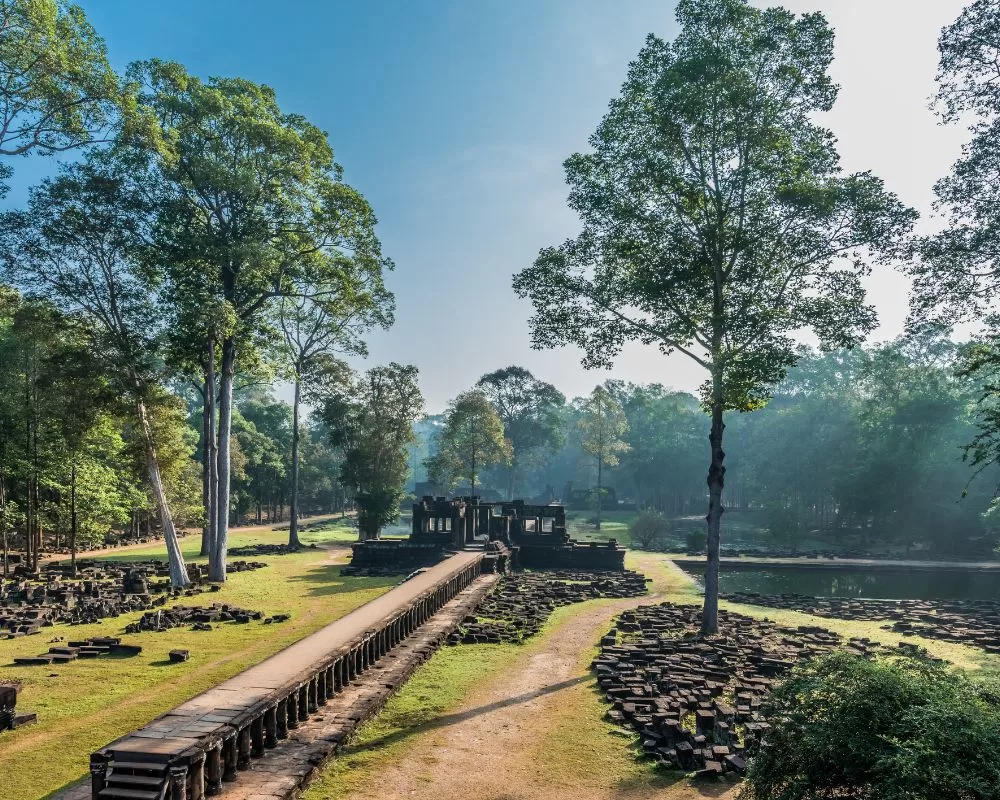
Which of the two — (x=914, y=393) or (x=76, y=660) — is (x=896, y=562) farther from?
(x=76, y=660)

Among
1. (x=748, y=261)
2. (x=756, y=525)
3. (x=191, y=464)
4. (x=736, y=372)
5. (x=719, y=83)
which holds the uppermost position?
(x=719, y=83)

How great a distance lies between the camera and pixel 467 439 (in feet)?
172

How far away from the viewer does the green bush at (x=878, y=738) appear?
584 centimetres

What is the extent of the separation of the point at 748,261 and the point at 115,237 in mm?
21340

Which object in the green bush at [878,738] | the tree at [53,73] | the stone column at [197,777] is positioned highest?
the tree at [53,73]

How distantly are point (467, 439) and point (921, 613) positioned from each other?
33.4 m

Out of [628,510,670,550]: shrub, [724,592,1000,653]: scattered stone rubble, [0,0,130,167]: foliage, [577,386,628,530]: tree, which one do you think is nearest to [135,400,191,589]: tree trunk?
[0,0,130,167]: foliage

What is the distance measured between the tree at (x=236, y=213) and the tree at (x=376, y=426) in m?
13.4

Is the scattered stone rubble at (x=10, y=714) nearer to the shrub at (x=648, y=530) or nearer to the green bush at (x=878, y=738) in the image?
the green bush at (x=878, y=738)

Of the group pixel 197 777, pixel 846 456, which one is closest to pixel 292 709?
pixel 197 777

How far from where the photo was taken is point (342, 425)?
42.9 meters

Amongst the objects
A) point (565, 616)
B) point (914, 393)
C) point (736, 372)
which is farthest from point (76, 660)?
point (914, 393)

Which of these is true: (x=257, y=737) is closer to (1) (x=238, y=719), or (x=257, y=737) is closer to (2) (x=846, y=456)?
(1) (x=238, y=719)

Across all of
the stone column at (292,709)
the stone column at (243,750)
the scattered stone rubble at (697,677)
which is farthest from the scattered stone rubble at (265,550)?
the stone column at (243,750)
